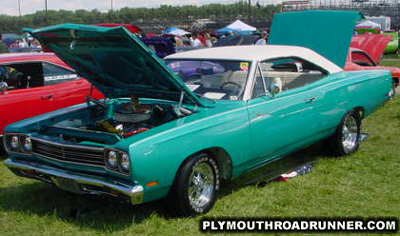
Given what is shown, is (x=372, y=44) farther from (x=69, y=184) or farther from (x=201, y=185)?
(x=69, y=184)

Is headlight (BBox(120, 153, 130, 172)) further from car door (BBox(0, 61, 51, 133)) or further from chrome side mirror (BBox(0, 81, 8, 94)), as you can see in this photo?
chrome side mirror (BBox(0, 81, 8, 94))

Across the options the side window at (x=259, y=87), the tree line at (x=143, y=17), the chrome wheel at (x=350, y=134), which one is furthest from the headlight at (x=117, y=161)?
the tree line at (x=143, y=17)

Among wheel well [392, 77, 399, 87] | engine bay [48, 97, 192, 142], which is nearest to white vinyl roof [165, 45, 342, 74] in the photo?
engine bay [48, 97, 192, 142]

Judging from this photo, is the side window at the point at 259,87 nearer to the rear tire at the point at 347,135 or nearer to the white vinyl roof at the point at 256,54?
the white vinyl roof at the point at 256,54

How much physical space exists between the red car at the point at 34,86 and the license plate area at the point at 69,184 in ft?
8.67

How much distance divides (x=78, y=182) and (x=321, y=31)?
16.6ft

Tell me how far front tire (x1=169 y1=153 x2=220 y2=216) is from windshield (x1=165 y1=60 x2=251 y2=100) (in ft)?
2.66

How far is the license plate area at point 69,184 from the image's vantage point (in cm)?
411

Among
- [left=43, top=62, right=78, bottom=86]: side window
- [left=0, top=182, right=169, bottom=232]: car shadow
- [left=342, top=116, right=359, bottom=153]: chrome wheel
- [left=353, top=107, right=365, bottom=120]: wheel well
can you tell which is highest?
[left=43, top=62, right=78, bottom=86]: side window

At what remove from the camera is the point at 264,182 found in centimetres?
520

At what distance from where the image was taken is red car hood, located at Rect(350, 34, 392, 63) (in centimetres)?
1232

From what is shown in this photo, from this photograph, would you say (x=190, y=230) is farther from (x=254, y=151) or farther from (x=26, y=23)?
(x=26, y=23)

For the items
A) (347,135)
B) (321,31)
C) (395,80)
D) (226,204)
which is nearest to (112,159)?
(226,204)

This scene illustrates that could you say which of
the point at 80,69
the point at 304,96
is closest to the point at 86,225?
the point at 80,69
